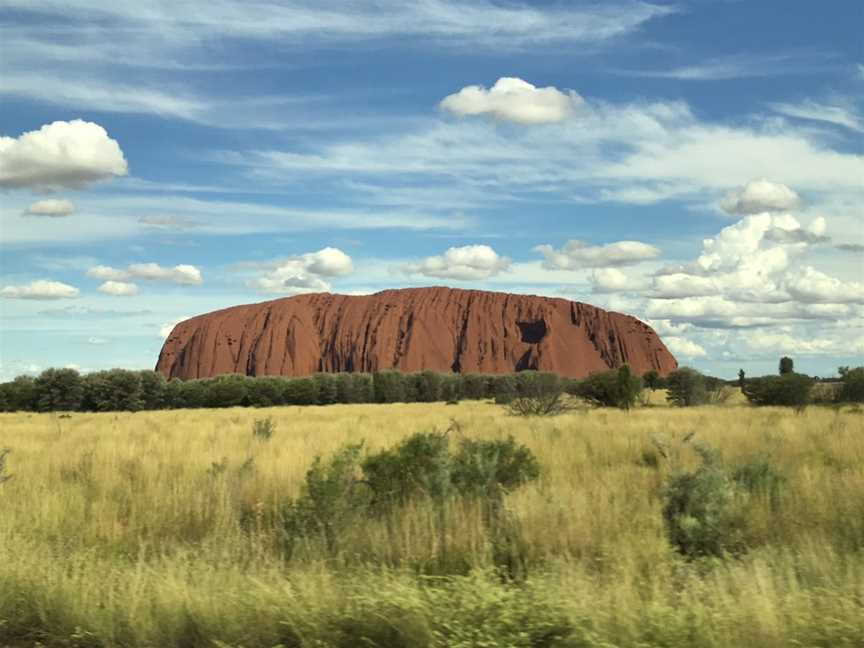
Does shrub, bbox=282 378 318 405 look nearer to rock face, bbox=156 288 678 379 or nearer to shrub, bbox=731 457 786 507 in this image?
rock face, bbox=156 288 678 379

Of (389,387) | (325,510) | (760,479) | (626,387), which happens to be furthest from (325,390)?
(325,510)

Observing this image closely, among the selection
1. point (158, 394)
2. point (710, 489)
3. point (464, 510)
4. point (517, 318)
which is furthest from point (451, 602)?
point (517, 318)

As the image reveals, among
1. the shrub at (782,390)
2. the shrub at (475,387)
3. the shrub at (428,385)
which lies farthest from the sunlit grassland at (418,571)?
Answer: the shrub at (475,387)

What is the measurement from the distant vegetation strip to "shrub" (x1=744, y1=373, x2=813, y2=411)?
0.16 feet

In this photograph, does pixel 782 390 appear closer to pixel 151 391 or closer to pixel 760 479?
pixel 760 479

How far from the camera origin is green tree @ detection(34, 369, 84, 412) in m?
76.2

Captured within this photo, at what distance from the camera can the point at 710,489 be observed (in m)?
7.63

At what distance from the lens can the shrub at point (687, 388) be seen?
4641 centimetres

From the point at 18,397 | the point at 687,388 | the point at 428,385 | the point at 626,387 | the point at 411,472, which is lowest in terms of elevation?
the point at 18,397

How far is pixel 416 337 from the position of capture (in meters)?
164

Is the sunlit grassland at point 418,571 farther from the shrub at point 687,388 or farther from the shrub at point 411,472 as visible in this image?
the shrub at point 687,388

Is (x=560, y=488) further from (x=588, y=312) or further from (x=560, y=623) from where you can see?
(x=588, y=312)

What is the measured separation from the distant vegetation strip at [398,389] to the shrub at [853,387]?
53 millimetres

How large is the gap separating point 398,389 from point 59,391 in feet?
121
